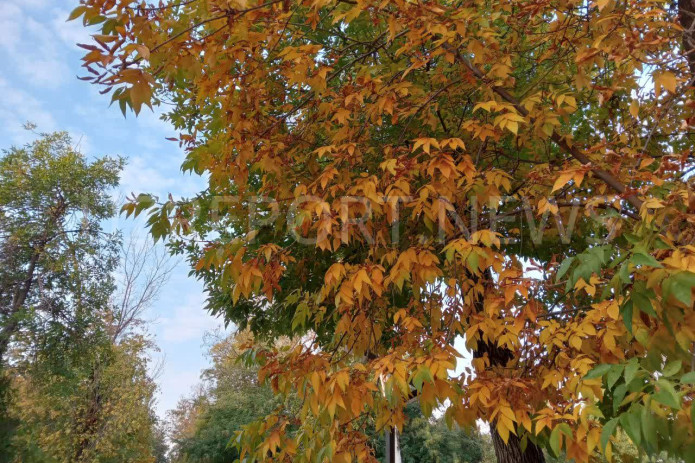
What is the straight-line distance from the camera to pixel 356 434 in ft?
8.94

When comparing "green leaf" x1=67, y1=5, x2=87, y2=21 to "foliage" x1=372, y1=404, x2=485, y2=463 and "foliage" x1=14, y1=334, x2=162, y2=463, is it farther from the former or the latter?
"foliage" x1=372, y1=404, x2=485, y2=463

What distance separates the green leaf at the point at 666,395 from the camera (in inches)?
51.0

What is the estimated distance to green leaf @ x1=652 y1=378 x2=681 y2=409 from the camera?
4.25 ft

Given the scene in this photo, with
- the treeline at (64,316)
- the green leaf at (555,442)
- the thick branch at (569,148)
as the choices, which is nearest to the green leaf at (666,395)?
the green leaf at (555,442)

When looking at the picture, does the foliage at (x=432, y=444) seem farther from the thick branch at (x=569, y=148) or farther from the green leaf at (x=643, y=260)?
the green leaf at (x=643, y=260)

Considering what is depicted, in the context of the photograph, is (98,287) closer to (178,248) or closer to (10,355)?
(10,355)

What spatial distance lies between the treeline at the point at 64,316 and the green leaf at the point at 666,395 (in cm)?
1513

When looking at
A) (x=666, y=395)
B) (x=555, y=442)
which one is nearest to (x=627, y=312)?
(x=666, y=395)

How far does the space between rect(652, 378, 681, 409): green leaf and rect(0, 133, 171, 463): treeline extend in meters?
15.1

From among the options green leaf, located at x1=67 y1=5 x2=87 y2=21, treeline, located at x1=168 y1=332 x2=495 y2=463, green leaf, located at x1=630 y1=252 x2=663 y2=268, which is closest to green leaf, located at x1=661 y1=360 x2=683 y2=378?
green leaf, located at x1=630 y1=252 x2=663 y2=268

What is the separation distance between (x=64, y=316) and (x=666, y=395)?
1637 cm

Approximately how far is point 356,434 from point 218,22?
2.63 meters

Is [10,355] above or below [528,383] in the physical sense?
above

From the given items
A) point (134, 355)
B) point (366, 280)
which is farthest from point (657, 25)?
point (134, 355)
